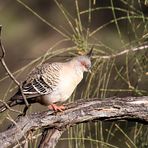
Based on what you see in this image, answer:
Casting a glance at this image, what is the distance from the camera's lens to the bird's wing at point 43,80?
380 cm

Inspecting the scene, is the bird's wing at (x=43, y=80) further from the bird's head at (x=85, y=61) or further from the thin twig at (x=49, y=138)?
the thin twig at (x=49, y=138)

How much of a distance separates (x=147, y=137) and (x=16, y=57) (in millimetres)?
7633

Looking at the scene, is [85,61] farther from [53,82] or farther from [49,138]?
[49,138]

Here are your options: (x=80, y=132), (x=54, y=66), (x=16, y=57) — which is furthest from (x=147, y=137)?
(x=16, y=57)

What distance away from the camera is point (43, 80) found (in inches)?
153

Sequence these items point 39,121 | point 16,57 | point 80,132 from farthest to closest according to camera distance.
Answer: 1. point 16,57
2. point 80,132
3. point 39,121

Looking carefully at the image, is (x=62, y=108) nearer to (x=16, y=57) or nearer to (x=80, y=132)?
(x=80, y=132)

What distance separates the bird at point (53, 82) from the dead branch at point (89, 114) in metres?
0.27

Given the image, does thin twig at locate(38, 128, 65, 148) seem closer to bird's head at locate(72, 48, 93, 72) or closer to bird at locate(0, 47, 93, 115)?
bird at locate(0, 47, 93, 115)

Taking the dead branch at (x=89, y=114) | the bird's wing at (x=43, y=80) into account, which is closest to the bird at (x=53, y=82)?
the bird's wing at (x=43, y=80)

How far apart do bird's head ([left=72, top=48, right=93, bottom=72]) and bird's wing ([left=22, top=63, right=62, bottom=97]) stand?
0.10m

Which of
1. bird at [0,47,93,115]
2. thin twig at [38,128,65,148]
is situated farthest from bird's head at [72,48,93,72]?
thin twig at [38,128,65,148]

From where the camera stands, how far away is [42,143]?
3.39 meters

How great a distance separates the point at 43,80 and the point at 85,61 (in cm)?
24
